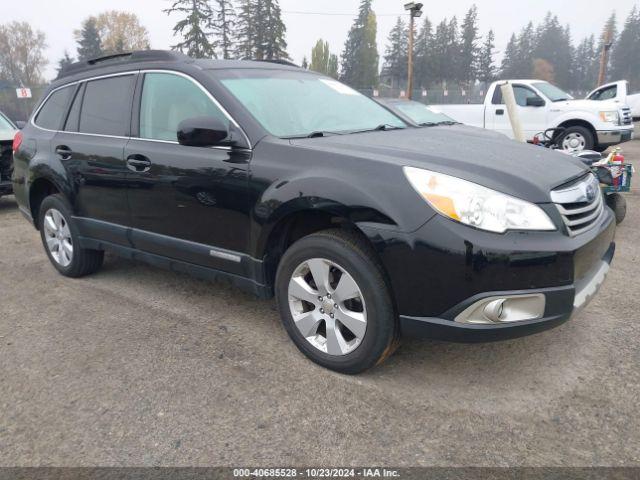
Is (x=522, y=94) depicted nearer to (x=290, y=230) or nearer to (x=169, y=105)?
(x=169, y=105)

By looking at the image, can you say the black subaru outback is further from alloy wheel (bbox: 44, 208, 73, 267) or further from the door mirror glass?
the door mirror glass

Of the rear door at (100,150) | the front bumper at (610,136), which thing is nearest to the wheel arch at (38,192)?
the rear door at (100,150)

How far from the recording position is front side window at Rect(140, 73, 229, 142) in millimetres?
3281

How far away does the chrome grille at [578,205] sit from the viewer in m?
2.47

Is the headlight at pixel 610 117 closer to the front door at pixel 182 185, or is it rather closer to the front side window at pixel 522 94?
the front side window at pixel 522 94

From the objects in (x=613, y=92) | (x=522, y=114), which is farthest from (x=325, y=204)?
(x=613, y=92)

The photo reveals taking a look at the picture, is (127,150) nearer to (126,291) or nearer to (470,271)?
(126,291)

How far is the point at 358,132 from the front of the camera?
3.35 metres

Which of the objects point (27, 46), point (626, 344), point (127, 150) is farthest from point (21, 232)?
point (27, 46)

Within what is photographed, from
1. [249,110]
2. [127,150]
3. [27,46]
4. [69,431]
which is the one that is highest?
[27,46]

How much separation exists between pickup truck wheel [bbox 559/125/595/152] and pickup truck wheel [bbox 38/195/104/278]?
990cm

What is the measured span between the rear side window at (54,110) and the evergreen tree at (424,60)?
78.0 meters

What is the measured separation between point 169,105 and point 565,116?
9.94m

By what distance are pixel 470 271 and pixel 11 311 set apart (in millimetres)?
3376
